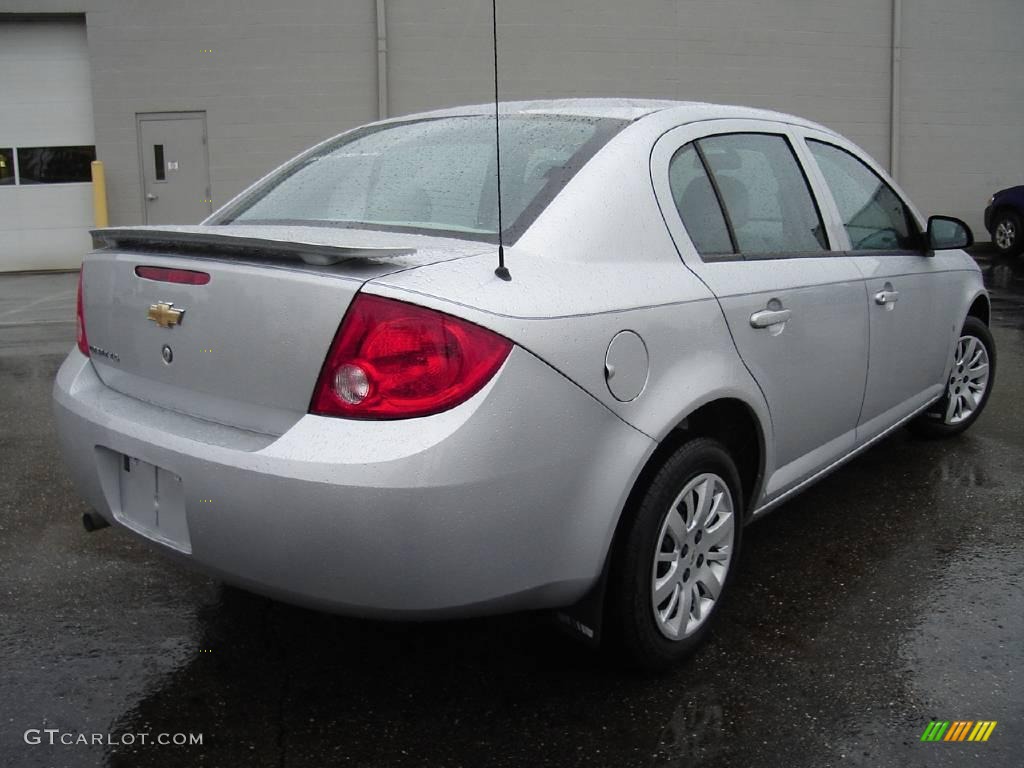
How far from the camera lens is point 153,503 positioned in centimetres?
240

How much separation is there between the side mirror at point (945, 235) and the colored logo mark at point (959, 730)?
2.24m

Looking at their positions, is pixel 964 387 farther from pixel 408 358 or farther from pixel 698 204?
pixel 408 358

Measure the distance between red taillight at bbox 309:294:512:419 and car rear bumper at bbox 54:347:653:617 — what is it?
0.03 m

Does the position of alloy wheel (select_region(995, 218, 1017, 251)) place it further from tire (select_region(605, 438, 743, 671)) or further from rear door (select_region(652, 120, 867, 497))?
tire (select_region(605, 438, 743, 671))

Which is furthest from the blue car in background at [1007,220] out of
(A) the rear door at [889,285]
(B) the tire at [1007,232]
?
(A) the rear door at [889,285]

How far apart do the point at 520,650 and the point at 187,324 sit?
127cm

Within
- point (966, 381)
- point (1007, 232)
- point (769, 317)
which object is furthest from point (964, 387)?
point (1007, 232)

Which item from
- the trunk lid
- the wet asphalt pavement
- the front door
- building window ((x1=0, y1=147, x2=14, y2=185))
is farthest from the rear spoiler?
building window ((x1=0, y1=147, x2=14, y2=185))

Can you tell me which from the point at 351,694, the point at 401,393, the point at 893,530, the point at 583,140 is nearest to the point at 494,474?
the point at 401,393

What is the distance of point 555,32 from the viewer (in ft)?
50.2

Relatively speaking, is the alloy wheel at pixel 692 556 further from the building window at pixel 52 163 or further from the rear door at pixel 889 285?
the building window at pixel 52 163

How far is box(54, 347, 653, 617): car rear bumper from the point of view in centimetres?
204

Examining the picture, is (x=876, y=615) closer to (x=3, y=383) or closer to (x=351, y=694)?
(x=351, y=694)

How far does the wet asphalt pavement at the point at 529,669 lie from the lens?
2.31 m
